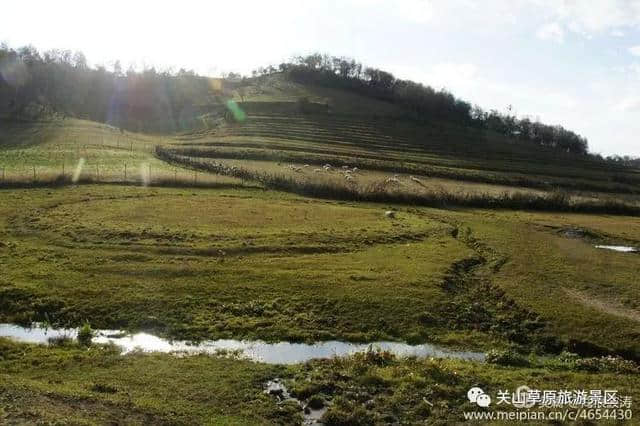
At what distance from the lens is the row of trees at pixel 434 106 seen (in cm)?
16388

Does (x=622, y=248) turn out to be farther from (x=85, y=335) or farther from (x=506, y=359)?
(x=85, y=335)

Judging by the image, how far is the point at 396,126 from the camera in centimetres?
A: 13888

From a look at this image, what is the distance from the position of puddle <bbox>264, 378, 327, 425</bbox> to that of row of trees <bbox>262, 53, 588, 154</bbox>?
141m

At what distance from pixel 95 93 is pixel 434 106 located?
10515 centimetres

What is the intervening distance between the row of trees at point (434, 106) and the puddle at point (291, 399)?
141211 mm

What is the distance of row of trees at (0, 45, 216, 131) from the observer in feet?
423

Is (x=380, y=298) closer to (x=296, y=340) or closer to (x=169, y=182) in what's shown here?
(x=296, y=340)

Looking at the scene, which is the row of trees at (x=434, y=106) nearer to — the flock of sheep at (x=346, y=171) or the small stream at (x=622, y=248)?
the flock of sheep at (x=346, y=171)

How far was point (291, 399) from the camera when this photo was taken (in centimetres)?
1727

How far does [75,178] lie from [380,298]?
41.2 m

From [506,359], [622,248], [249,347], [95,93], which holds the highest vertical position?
[95,93]

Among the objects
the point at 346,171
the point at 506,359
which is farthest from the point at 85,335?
the point at 346,171

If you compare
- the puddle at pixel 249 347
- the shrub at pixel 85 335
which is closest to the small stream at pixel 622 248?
the puddle at pixel 249 347

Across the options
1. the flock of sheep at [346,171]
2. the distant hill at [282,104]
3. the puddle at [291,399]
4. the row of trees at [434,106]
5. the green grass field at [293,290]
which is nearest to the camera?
the puddle at [291,399]
